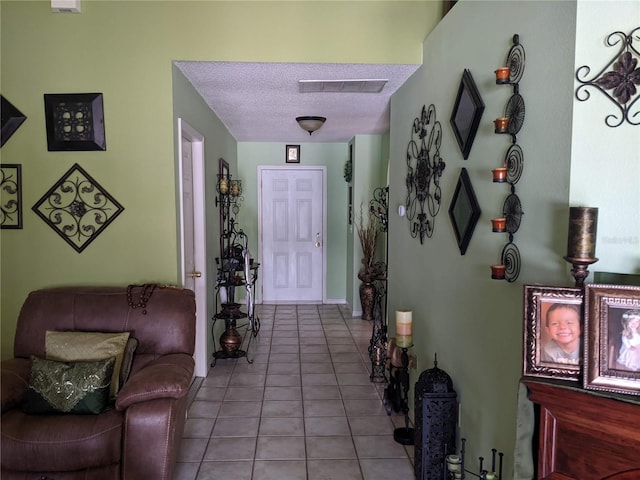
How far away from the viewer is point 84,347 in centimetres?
236

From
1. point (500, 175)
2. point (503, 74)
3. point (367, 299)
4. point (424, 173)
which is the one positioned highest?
point (503, 74)

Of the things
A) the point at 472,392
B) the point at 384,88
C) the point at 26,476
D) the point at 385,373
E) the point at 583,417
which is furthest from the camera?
the point at 385,373

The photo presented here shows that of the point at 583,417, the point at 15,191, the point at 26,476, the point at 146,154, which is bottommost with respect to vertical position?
the point at 26,476

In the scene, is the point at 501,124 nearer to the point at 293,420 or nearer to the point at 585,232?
the point at 585,232

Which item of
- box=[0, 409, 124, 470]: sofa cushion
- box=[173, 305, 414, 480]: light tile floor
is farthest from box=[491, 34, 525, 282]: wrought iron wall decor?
box=[0, 409, 124, 470]: sofa cushion

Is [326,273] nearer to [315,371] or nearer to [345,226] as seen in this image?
[345,226]

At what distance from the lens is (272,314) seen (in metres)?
6.29

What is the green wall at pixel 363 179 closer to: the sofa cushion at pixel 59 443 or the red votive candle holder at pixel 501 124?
the red votive candle holder at pixel 501 124

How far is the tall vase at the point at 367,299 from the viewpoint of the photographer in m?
5.84

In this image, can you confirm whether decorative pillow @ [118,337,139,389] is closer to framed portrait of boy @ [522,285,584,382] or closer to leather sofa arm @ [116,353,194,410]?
leather sofa arm @ [116,353,194,410]

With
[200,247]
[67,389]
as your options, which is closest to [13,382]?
[67,389]

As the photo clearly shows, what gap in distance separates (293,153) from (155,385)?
496cm

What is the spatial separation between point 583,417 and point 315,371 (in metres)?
3.13

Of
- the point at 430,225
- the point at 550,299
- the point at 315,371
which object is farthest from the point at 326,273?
the point at 550,299
